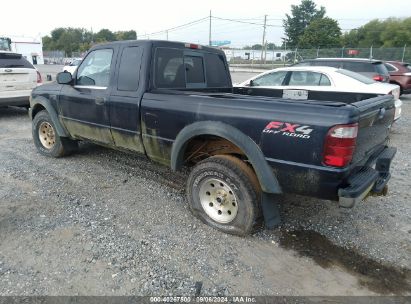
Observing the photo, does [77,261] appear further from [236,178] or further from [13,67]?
[13,67]

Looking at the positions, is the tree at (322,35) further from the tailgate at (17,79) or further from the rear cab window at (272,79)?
the tailgate at (17,79)

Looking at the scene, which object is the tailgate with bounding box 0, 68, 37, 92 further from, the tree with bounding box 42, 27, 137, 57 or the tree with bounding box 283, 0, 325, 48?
the tree with bounding box 42, 27, 137, 57

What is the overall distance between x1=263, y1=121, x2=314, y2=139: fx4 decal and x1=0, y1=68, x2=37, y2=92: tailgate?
8.02 m

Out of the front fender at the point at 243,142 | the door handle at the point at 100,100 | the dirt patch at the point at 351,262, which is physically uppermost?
the door handle at the point at 100,100

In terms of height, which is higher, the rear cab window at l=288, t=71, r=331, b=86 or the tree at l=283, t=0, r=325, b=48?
the tree at l=283, t=0, r=325, b=48

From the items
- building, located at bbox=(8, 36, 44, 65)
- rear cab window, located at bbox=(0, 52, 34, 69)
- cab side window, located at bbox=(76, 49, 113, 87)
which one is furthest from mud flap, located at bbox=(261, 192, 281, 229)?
building, located at bbox=(8, 36, 44, 65)

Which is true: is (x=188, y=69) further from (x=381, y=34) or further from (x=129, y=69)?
(x=381, y=34)

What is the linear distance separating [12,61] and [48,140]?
4.35m

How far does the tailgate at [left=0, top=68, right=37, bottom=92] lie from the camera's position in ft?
27.9

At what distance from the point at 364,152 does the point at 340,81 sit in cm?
447

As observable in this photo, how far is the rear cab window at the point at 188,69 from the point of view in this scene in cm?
408

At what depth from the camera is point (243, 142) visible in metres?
3.12

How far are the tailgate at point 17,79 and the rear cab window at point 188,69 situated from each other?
6.29 metres

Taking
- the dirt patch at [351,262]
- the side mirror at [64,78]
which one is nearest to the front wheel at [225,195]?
the dirt patch at [351,262]
